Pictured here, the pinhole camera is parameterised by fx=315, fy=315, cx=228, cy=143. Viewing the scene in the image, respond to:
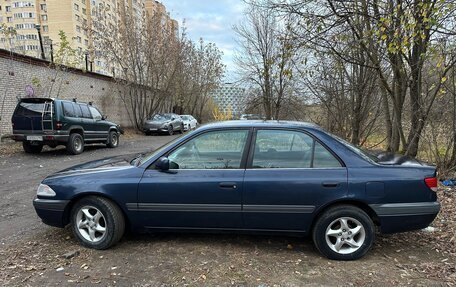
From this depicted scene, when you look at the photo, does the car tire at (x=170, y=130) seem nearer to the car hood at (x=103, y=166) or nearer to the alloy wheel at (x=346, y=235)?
the car hood at (x=103, y=166)

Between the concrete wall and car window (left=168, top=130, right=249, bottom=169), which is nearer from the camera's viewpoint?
car window (left=168, top=130, right=249, bottom=169)

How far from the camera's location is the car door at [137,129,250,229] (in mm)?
3518

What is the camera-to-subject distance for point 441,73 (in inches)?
239

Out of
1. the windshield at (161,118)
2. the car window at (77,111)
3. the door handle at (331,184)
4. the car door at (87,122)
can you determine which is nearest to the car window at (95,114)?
the car door at (87,122)

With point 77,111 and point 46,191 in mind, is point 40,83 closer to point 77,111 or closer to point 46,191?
point 77,111

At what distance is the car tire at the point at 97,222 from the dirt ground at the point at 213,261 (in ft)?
0.41

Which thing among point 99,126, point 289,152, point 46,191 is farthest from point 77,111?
point 289,152

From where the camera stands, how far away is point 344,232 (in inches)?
136

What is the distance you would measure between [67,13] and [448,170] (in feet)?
236

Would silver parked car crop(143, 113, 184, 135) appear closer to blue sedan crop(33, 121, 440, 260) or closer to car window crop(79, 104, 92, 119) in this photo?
car window crop(79, 104, 92, 119)

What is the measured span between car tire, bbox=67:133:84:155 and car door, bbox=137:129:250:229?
8435mm

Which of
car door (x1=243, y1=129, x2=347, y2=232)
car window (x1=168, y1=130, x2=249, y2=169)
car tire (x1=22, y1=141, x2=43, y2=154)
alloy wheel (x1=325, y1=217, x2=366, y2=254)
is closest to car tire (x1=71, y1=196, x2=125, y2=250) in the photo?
car window (x1=168, y1=130, x2=249, y2=169)

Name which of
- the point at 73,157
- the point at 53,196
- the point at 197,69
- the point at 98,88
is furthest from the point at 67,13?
the point at 53,196

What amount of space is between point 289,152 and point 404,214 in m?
1.38
